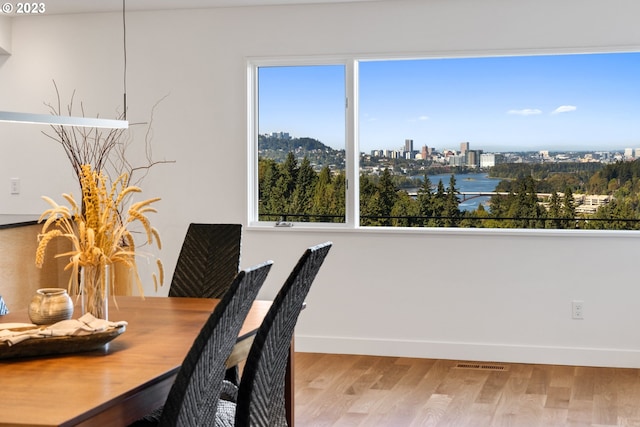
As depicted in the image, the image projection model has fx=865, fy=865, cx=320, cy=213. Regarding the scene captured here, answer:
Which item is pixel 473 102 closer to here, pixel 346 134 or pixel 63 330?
pixel 346 134

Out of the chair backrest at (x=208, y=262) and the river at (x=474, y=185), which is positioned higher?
the river at (x=474, y=185)

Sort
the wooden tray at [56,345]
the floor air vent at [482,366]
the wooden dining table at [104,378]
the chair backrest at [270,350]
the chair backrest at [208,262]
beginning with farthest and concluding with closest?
the floor air vent at [482,366]
the chair backrest at [208,262]
the chair backrest at [270,350]
the wooden tray at [56,345]
the wooden dining table at [104,378]

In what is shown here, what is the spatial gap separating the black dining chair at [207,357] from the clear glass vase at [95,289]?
77 cm

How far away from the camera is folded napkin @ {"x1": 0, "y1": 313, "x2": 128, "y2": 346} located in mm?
2547

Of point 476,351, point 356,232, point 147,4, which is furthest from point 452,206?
point 147,4

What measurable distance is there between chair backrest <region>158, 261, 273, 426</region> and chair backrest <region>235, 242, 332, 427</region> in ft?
0.97

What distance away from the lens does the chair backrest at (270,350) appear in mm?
2639

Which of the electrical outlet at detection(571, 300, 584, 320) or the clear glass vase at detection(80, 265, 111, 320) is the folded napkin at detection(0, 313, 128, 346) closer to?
the clear glass vase at detection(80, 265, 111, 320)

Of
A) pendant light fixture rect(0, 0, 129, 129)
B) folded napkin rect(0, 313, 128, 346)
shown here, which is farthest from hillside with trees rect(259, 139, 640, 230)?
folded napkin rect(0, 313, 128, 346)

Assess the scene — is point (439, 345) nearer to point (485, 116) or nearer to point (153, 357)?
point (485, 116)

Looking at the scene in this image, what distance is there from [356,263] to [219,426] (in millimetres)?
3137

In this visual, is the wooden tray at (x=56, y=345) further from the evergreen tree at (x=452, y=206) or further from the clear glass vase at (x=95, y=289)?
the evergreen tree at (x=452, y=206)

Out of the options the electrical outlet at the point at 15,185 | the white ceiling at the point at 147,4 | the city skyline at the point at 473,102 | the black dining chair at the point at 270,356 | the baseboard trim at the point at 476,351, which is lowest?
the baseboard trim at the point at 476,351

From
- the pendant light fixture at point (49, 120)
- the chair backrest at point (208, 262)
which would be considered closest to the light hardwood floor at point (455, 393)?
the chair backrest at point (208, 262)
